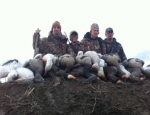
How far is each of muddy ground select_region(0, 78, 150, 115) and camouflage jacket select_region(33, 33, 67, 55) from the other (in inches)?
57.1

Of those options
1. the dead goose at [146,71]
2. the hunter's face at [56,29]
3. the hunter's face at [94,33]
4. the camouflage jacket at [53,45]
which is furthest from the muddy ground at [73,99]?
the hunter's face at [94,33]

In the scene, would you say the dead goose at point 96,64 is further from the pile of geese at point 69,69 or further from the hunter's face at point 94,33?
the hunter's face at point 94,33

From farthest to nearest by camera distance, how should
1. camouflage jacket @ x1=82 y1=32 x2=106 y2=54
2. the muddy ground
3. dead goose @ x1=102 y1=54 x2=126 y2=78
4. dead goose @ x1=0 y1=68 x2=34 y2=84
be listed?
camouflage jacket @ x1=82 y1=32 x2=106 y2=54 → dead goose @ x1=102 y1=54 x2=126 y2=78 → dead goose @ x1=0 y1=68 x2=34 y2=84 → the muddy ground

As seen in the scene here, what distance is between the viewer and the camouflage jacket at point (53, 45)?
768cm

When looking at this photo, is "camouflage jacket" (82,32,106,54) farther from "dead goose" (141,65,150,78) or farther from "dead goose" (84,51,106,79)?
"dead goose" (141,65,150,78)

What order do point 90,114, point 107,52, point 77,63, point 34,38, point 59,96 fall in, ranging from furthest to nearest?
point 107,52, point 34,38, point 77,63, point 59,96, point 90,114

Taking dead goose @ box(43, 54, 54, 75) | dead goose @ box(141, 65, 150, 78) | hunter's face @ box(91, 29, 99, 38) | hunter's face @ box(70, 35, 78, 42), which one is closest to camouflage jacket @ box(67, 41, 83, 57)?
hunter's face @ box(70, 35, 78, 42)

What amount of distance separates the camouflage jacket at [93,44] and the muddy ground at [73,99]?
1.77 m

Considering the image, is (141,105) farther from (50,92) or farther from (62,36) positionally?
(62,36)

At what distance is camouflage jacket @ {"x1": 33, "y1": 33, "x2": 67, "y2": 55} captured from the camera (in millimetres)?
7676

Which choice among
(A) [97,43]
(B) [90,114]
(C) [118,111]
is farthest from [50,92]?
(A) [97,43]

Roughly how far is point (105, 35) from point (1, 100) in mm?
3796

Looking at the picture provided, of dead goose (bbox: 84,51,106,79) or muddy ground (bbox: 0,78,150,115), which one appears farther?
dead goose (bbox: 84,51,106,79)

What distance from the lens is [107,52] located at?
26.2ft
